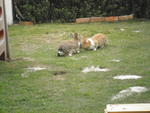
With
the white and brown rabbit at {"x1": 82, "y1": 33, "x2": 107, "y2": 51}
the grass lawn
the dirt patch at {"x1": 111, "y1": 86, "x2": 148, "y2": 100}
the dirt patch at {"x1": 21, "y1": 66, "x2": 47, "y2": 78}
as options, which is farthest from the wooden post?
the dirt patch at {"x1": 111, "y1": 86, "x2": 148, "y2": 100}

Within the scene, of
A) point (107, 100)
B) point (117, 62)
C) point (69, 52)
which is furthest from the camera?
point (69, 52)

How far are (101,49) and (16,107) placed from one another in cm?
384

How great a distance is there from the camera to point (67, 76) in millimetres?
5516

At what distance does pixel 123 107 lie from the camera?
240cm

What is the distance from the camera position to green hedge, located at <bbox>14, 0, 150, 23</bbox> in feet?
42.2

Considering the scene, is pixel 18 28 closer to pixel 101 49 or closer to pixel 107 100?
pixel 101 49

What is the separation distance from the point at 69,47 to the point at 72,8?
6.08m

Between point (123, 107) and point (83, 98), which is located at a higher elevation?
point (123, 107)

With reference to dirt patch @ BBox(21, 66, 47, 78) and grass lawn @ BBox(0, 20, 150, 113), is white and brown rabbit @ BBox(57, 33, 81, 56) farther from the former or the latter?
dirt patch @ BBox(21, 66, 47, 78)

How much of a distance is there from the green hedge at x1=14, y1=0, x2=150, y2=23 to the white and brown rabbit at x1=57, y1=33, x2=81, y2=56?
555cm

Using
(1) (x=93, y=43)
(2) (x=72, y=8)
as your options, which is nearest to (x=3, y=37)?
(1) (x=93, y=43)

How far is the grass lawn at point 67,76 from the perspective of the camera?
423 cm

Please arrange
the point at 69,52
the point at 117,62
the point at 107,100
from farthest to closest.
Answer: the point at 69,52, the point at 117,62, the point at 107,100

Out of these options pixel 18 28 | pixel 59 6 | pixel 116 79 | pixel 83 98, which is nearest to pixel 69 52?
pixel 116 79
